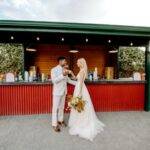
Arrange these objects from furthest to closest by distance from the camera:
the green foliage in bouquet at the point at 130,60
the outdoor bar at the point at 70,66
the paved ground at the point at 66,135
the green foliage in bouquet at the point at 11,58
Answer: the green foliage in bouquet at the point at 130,60, the green foliage in bouquet at the point at 11,58, the outdoor bar at the point at 70,66, the paved ground at the point at 66,135

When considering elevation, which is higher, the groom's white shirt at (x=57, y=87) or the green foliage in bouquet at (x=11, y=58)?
the green foliage in bouquet at (x=11, y=58)

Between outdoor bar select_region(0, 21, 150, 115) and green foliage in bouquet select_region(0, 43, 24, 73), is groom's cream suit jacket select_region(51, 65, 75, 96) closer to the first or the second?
outdoor bar select_region(0, 21, 150, 115)

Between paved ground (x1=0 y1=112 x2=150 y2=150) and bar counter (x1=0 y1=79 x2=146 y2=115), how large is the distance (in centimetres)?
46

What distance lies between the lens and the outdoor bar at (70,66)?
860 cm

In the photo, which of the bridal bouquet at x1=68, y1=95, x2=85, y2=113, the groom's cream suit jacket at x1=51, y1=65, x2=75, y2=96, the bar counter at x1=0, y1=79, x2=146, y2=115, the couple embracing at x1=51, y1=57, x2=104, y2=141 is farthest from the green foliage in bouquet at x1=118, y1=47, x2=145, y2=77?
the bridal bouquet at x1=68, y1=95, x2=85, y2=113

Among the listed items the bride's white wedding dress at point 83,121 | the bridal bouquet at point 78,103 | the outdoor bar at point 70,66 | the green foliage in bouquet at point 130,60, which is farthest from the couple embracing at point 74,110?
the green foliage in bouquet at point 130,60

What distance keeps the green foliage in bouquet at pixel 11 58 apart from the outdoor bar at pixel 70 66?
6cm

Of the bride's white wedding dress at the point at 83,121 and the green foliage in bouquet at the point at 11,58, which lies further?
the green foliage in bouquet at the point at 11,58

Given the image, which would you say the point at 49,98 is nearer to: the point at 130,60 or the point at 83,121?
the point at 83,121

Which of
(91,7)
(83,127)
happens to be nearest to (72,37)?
(83,127)

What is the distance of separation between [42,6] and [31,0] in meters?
1.60

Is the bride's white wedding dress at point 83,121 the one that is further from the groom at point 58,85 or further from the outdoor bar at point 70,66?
the outdoor bar at point 70,66

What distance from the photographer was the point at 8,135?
6.70m

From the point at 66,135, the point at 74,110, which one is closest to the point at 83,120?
the point at 74,110
